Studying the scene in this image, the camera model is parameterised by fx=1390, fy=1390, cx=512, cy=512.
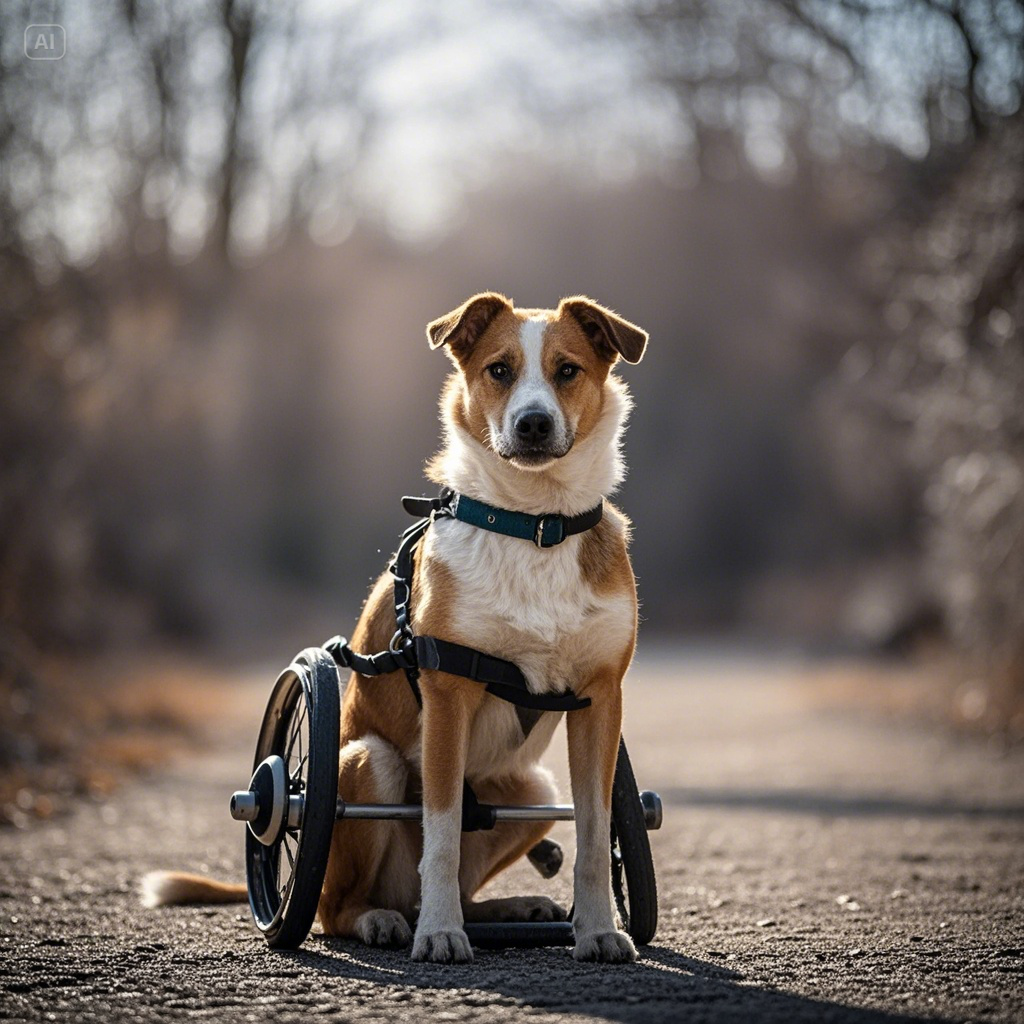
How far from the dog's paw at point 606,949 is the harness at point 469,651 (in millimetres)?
506

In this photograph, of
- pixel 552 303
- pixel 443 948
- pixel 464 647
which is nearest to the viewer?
pixel 443 948

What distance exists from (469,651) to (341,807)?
635mm

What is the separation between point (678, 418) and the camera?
33.0 meters

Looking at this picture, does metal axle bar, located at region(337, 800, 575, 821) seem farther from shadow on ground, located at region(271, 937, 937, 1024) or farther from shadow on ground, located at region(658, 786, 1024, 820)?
shadow on ground, located at region(658, 786, 1024, 820)

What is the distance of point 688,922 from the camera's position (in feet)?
16.8

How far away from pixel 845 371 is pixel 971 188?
877 centimetres

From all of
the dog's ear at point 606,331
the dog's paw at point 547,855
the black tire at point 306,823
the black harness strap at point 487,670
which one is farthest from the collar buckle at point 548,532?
the dog's paw at point 547,855

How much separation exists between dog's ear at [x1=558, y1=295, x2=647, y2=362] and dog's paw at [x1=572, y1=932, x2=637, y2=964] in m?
1.88

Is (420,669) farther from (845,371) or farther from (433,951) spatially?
(845,371)

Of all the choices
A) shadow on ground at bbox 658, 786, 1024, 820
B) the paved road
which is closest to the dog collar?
the paved road

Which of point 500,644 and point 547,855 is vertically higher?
point 500,644

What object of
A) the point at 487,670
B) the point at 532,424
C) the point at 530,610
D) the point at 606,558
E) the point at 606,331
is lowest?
the point at 487,670

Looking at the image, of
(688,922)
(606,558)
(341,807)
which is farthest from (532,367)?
(688,922)

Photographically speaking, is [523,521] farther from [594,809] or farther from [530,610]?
[594,809]
